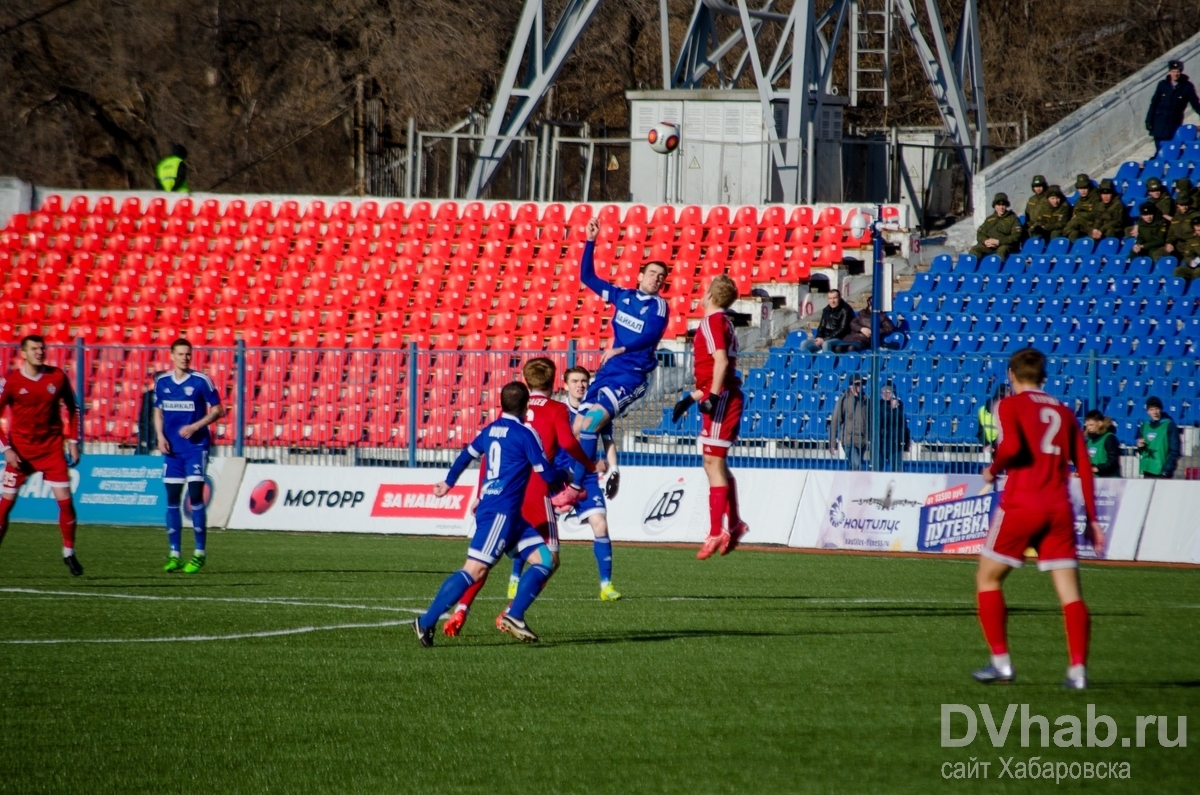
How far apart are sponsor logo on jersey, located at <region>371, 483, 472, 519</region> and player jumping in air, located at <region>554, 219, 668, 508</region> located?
8.46 meters

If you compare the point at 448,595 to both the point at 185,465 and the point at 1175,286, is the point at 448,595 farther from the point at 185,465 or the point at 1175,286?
the point at 1175,286

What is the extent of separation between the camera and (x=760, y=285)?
28.2 metres

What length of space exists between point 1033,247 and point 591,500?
15.0 metres

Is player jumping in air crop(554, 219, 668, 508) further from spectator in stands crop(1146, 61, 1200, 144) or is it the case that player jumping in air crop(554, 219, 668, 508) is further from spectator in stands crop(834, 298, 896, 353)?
spectator in stands crop(1146, 61, 1200, 144)

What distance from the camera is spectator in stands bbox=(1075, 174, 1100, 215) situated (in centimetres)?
2598

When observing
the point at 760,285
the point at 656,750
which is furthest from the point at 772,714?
the point at 760,285

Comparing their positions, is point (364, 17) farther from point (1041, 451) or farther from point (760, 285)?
point (1041, 451)

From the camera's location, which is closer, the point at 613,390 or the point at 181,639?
the point at 181,639

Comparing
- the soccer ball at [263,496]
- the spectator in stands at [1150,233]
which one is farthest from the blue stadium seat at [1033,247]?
the soccer ball at [263,496]

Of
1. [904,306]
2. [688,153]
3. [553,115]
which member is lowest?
[904,306]

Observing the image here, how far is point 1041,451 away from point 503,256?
2278 cm

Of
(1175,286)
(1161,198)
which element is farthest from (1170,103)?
(1175,286)

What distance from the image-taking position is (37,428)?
1516 centimetres

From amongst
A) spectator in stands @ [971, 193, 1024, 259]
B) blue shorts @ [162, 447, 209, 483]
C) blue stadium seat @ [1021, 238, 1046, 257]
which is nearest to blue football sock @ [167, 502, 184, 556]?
blue shorts @ [162, 447, 209, 483]
